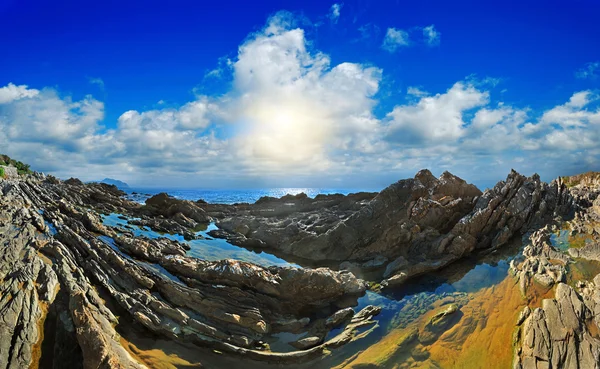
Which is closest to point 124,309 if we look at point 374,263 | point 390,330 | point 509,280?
point 390,330

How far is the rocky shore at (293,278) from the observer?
15422 millimetres

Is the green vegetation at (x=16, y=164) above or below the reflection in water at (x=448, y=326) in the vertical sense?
above

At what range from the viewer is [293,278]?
2295 cm

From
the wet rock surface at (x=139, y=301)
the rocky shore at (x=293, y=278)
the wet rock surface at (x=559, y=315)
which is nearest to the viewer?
the wet rock surface at (x=559, y=315)

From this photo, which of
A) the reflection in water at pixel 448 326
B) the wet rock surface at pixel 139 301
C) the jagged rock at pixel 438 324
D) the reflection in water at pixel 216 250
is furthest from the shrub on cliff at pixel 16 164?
the jagged rock at pixel 438 324

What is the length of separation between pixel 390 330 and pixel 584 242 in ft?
59.3

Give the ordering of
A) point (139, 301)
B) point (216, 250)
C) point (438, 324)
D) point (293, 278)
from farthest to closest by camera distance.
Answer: point (216, 250)
point (293, 278)
point (139, 301)
point (438, 324)

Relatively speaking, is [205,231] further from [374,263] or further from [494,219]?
[494,219]

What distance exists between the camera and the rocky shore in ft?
50.6

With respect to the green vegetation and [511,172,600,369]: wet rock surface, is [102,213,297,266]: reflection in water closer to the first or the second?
[511,172,600,369]: wet rock surface

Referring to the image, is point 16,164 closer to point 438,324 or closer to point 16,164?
point 16,164

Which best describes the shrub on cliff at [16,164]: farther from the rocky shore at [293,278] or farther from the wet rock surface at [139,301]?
the wet rock surface at [139,301]

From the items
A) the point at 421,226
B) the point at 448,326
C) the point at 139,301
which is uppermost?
the point at 421,226

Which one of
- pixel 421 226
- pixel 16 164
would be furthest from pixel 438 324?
pixel 16 164
